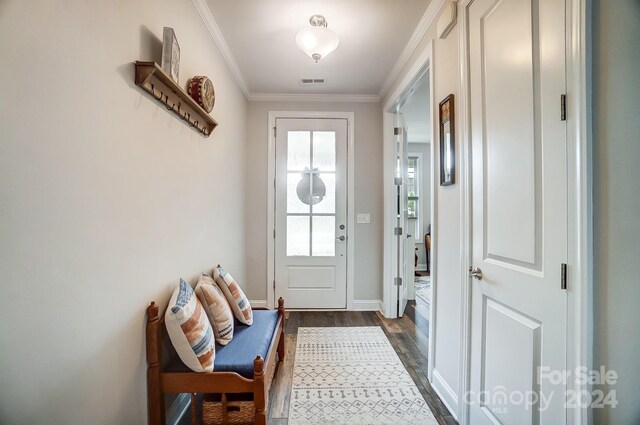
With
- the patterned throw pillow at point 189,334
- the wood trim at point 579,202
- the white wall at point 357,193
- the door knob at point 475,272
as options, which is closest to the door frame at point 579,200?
the wood trim at point 579,202

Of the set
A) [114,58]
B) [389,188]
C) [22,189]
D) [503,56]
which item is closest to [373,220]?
[389,188]

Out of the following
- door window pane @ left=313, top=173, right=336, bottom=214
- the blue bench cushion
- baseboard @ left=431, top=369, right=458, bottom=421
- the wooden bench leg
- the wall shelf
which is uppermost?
the wall shelf

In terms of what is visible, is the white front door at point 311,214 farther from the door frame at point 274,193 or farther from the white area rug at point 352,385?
the white area rug at point 352,385

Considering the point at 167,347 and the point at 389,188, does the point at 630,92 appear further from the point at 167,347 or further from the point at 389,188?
the point at 389,188

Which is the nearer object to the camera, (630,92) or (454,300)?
(630,92)

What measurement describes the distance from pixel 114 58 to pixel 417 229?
5.63 m

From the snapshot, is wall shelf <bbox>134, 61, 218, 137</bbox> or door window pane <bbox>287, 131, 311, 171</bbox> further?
door window pane <bbox>287, 131, 311, 171</bbox>

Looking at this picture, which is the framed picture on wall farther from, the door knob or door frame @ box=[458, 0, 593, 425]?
door frame @ box=[458, 0, 593, 425]

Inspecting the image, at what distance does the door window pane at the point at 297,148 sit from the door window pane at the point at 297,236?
643mm

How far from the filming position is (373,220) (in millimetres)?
3381

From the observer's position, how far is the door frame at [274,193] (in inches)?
132

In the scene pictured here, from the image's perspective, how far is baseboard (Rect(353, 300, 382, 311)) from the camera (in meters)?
3.36

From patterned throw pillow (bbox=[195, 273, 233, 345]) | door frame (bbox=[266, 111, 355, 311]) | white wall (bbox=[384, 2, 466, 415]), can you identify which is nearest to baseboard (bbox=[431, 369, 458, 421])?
white wall (bbox=[384, 2, 466, 415])

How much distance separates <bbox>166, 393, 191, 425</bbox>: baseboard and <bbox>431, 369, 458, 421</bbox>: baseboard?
162 cm
